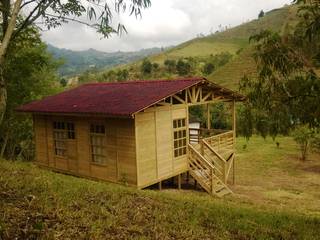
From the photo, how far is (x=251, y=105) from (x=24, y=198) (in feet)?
19.5

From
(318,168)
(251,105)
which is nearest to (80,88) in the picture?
(251,105)

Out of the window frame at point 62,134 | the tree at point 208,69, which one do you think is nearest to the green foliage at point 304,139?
the window frame at point 62,134

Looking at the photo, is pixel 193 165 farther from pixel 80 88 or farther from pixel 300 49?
pixel 300 49

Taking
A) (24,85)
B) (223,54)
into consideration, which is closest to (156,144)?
(24,85)

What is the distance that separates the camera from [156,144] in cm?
1606

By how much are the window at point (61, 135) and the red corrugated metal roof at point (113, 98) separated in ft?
3.22

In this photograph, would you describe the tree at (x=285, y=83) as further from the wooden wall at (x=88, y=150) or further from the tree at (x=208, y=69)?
the tree at (x=208, y=69)

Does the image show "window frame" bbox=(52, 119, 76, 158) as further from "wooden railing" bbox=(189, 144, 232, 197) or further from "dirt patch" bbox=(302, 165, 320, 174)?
"dirt patch" bbox=(302, 165, 320, 174)

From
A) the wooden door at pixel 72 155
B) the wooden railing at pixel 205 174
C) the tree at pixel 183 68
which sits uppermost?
the tree at pixel 183 68

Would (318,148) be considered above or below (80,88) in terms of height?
below

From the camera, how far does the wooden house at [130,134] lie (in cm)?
1529

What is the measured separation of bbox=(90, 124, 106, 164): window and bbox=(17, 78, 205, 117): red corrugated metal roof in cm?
106

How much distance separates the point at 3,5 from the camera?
834 cm

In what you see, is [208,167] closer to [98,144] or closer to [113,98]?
[98,144]
